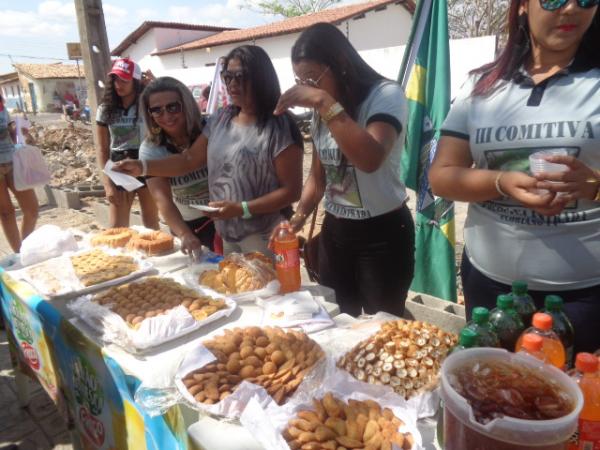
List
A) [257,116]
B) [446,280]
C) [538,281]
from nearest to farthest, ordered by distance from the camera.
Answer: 1. [538,281]
2. [257,116]
3. [446,280]

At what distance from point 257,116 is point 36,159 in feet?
9.23

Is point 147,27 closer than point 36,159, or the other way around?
point 36,159

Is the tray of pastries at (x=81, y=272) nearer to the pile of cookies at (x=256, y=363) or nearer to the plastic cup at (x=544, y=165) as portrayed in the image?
the pile of cookies at (x=256, y=363)

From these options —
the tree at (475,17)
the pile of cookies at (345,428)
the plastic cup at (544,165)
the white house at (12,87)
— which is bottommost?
the pile of cookies at (345,428)

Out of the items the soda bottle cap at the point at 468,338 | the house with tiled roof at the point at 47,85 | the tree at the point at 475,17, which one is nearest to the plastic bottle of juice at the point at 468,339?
the soda bottle cap at the point at 468,338

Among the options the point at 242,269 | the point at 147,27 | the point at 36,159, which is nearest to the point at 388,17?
the point at 147,27

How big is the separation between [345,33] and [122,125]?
1467 cm

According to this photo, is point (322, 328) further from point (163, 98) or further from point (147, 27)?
point (147, 27)

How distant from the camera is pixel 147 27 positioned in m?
24.1

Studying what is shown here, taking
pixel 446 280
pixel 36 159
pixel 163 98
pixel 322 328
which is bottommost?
pixel 446 280

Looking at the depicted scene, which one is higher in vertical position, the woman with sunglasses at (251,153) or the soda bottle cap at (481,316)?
the woman with sunglasses at (251,153)

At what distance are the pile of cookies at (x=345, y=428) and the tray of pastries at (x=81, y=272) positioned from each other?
1.30 metres

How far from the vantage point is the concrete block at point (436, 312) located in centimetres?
268

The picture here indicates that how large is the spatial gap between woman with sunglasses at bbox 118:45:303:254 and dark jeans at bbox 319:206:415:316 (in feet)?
1.00
